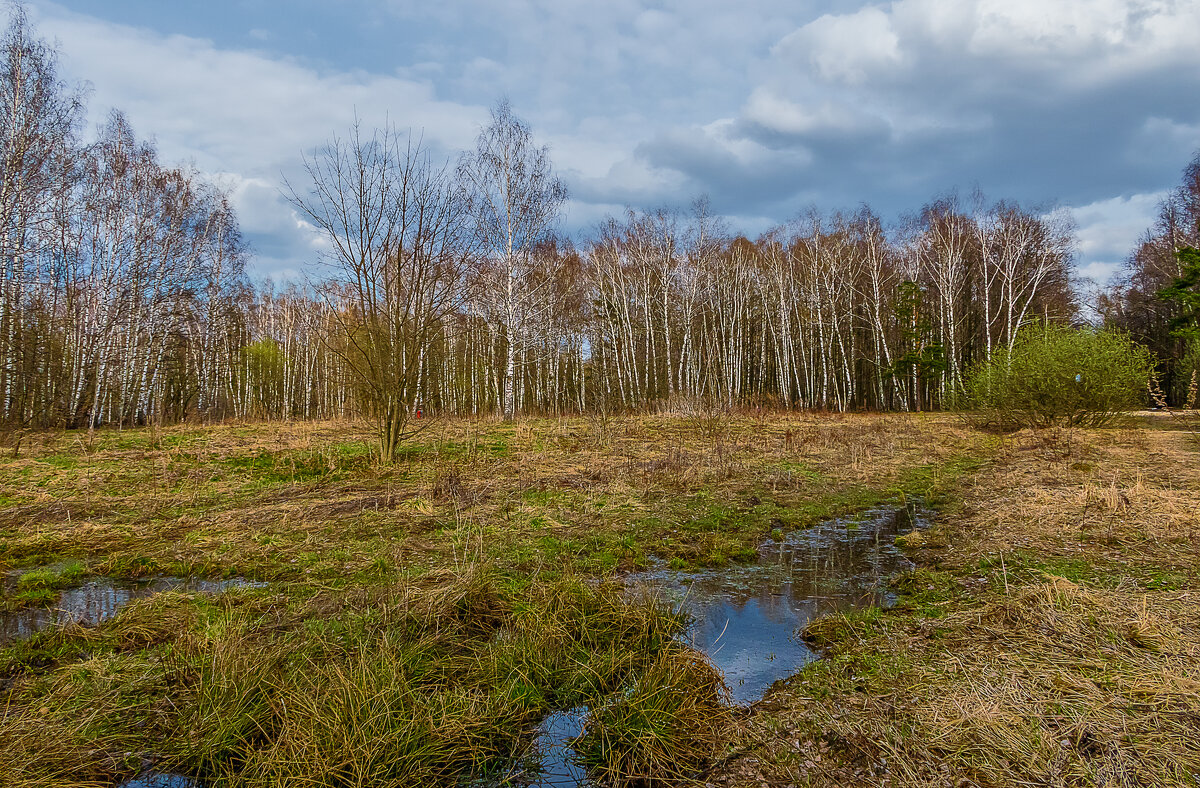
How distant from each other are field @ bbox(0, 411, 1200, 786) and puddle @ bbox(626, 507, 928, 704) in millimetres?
262

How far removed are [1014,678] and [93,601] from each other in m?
6.93

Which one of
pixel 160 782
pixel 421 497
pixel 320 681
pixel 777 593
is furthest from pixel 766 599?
pixel 421 497

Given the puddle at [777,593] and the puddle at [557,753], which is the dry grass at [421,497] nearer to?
the puddle at [777,593]

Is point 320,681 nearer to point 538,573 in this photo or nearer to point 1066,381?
point 538,573

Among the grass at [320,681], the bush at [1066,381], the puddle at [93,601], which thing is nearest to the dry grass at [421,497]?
the puddle at [93,601]

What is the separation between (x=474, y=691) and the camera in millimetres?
3549

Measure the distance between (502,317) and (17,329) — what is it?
41.8 ft

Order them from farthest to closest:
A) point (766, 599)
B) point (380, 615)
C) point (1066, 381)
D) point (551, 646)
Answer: point (1066, 381) → point (766, 599) → point (380, 615) → point (551, 646)

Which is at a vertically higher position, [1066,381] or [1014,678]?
[1066,381]

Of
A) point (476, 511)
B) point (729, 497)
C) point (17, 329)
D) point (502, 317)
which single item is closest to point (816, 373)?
point (502, 317)

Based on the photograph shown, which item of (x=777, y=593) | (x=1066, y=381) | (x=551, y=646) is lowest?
(x=777, y=593)

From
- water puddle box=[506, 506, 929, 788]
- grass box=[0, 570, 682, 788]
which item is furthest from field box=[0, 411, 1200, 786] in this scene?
water puddle box=[506, 506, 929, 788]

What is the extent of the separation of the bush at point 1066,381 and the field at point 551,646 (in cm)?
818

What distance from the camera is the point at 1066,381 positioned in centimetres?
1606
